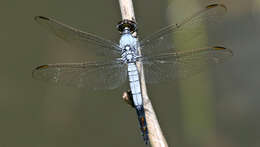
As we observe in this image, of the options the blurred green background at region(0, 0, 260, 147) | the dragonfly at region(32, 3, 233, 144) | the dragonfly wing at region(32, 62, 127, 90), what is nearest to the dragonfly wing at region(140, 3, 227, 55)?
the dragonfly at region(32, 3, 233, 144)

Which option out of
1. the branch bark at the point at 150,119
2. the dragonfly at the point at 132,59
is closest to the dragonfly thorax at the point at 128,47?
the dragonfly at the point at 132,59

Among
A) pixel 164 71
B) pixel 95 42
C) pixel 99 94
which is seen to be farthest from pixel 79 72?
pixel 99 94

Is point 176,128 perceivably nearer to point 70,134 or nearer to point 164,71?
point 70,134

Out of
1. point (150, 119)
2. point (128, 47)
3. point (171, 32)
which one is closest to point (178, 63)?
point (171, 32)

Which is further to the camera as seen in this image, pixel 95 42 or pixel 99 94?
pixel 99 94

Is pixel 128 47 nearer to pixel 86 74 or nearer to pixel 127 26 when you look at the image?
pixel 127 26

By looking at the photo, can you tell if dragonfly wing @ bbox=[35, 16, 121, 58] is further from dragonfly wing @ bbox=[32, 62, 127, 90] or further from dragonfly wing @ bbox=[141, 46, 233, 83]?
dragonfly wing @ bbox=[141, 46, 233, 83]
